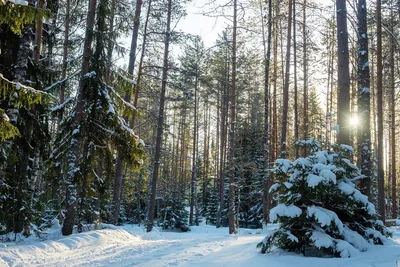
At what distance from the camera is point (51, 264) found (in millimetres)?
5680

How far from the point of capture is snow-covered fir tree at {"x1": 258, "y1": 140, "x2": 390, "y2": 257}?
202 inches

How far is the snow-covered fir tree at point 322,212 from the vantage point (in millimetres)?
5129

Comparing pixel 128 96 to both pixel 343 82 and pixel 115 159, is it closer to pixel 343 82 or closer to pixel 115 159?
pixel 115 159

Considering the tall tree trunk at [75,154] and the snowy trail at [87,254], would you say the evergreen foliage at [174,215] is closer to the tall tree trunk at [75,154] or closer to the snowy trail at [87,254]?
the tall tree trunk at [75,154]

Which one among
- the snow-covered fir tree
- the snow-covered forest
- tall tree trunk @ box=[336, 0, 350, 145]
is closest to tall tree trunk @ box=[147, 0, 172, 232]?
the snow-covered forest

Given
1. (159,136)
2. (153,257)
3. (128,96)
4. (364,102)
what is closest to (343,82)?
(364,102)

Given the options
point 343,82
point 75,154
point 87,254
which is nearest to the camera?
point 87,254

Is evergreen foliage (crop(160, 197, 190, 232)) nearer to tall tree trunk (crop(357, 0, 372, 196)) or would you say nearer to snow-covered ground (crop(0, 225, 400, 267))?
snow-covered ground (crop(0, 225, 400, 267))

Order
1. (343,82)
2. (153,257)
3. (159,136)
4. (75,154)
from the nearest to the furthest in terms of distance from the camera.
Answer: (153,257), (343,82), (75,154), (159,136)

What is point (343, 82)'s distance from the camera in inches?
297

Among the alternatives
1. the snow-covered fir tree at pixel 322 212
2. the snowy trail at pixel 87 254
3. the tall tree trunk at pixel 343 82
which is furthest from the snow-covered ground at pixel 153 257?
the tall tree trunk at pixel 343 82

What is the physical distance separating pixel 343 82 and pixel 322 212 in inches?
145

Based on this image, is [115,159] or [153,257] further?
[115,159]

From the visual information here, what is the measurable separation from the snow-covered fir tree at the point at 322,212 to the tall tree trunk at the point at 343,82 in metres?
1.41
